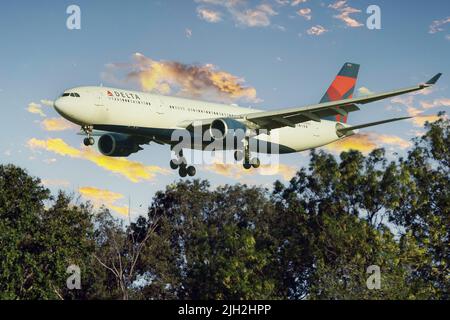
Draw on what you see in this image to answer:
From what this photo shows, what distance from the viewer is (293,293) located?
63156 millimetres

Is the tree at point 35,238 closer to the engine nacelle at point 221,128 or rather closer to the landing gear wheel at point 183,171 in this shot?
the landing gear wheel at point 183,171

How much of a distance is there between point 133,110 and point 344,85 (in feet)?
104

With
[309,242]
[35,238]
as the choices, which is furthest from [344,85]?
[35,238]

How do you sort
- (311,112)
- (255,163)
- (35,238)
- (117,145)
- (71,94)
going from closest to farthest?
(71,94)
(311,112)
(117,145)
(255,163)
(35,238)

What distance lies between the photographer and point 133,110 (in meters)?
46.2

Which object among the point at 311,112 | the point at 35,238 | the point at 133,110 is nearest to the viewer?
the point at 133,110

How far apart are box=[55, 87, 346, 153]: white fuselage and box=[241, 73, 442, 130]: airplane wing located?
3.05 meters

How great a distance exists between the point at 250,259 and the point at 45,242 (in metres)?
16.0

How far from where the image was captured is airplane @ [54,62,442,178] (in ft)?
146

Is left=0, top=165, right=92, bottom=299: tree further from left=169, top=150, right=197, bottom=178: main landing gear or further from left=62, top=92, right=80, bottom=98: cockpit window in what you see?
left=62, top=92, right=80, bottom=98: cockpit window

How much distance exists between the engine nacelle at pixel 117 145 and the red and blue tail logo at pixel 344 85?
25.0 metres

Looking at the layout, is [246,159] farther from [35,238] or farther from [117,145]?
[35,238]
